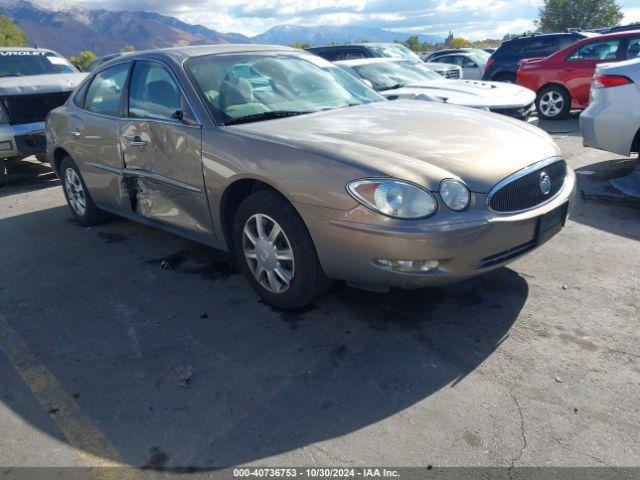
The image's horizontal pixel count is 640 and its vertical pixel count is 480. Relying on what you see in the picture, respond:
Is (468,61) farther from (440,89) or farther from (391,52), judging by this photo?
(440,89)

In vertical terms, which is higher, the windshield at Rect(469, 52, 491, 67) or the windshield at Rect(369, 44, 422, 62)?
the windshield at Rect(369, 44, 422, 62)

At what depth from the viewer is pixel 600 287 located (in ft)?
11.7

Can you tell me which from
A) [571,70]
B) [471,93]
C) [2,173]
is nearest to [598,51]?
[571,70]

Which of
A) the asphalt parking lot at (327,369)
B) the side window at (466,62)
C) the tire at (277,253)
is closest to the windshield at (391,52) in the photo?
the side window at (466,62)

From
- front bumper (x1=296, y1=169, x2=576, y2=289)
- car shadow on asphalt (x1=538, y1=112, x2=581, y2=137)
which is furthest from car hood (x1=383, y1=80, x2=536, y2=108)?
front bumper (x1=296, y1=169, x2=576, y2=289)

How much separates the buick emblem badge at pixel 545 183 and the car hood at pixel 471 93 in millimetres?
4322

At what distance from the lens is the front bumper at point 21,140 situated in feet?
24.4

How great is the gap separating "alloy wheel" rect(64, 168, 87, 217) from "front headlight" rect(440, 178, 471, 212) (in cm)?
395

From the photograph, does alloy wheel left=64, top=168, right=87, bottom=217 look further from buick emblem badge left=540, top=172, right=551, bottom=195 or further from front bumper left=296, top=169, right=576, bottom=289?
buick emblem badge left=540, top=172, right=551, bottom=195

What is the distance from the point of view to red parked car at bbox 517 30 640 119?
9.88 metres

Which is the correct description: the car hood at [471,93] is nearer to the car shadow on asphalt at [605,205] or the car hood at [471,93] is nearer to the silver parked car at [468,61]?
the car shadow on asphalt at [605,205]

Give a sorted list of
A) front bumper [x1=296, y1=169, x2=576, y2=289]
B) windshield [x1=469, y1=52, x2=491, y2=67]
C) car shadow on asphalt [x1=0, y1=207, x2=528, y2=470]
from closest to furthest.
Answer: car shadow on asphalt [x1=0, y1=207, x2=528, y2=470] → front bumper [x1=296, y1=169, x2=576, y2=289] → windshield [x1=469, y1=52, x2=491, y2=67]

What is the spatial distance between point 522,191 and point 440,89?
212 inches

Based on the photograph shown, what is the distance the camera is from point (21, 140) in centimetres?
750
